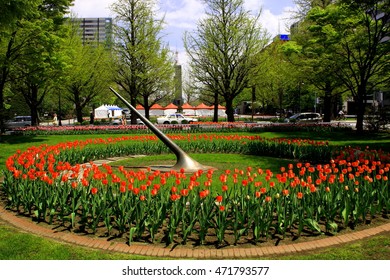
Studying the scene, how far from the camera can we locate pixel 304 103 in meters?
54.5

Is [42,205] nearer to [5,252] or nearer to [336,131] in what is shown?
[5,252]

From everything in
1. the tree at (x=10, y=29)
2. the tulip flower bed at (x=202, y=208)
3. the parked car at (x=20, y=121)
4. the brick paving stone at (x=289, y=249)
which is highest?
the tree at (x=10, y=29)

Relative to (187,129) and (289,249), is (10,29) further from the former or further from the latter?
(289,249)

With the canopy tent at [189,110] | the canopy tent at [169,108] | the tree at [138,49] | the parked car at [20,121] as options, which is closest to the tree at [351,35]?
the tree at [138,49]

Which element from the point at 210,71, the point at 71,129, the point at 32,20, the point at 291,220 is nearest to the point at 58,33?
the point at 32,20

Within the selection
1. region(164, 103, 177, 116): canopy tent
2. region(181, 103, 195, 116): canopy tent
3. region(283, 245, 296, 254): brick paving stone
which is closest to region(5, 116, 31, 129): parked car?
region(164, 103, 177, 116): canopy tent

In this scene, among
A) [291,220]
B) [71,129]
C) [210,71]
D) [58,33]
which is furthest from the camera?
[210,71]

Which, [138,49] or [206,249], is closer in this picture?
[206,249]

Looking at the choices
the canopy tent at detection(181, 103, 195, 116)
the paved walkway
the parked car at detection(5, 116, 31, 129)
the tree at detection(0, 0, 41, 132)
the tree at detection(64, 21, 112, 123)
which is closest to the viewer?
the paved walkway

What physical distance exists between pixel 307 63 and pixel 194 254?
23595 millimetres

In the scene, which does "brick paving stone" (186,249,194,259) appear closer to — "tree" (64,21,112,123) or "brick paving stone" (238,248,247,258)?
"brick paving stone" (238,248,247,258)

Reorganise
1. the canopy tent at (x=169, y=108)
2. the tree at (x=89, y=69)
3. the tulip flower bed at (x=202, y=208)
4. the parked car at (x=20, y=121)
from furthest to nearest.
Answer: the canopy tent at (x=169, y=108)
the parked car at (x=20, y=121)
the tree at (x=89, y=69)
the tulip flower bed at (x=202, y=208)

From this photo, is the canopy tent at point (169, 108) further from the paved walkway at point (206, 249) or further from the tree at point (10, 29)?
the paved walkway at point (206, 249)

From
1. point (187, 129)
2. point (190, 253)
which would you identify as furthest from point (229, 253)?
point (187, 129)
